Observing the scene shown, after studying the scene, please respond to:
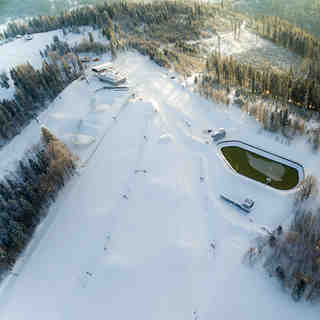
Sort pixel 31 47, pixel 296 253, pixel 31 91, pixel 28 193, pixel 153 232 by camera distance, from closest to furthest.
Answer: pixel 296 253 → pixel 153 232 → pixel 28 193 → pixel 31 91 → pixel 31 47

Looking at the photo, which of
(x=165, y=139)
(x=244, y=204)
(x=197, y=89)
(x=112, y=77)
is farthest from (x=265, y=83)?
(x=112, y=77)

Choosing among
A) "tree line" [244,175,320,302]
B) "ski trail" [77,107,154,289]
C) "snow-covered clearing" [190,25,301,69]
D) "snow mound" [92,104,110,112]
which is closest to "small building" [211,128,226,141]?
"ski trail" [77,107,154,289]

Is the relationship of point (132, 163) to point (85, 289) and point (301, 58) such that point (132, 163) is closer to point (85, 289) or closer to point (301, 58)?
point (85, 289)

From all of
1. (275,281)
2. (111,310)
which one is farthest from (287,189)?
(111,310)

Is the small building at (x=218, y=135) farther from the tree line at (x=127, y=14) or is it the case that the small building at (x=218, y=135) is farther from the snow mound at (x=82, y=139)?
the tree line at (x=127, y=14)

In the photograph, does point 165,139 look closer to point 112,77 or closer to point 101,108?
point 101,108

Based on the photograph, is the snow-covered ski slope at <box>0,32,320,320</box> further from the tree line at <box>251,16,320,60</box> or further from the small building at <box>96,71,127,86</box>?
the tree line at <box>251,16,320,60</box>

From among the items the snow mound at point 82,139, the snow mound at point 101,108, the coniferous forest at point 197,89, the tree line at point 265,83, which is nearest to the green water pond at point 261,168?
the coniferous forest at point 197,89
